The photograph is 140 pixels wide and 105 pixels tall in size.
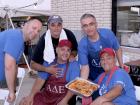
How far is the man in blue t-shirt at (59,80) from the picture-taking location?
424 centimetres

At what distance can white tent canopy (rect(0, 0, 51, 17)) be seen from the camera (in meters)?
11.0

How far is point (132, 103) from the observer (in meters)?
3.63

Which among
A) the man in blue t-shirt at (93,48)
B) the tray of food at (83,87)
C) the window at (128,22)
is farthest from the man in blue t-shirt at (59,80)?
the window at (128,22)

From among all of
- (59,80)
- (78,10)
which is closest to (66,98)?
(59,80)

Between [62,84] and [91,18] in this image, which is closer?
[91,18]

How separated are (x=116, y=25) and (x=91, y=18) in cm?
375

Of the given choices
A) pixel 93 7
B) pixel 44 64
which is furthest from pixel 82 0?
Result: pixel 44 64

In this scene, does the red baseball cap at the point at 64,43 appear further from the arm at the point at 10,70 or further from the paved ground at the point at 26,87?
the paved ground at the point at 26,87

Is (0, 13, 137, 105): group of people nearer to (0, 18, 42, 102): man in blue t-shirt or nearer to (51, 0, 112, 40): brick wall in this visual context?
(0, 18, 42, 102): man in blue t-shirt

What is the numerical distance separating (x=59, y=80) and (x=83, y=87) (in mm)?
616

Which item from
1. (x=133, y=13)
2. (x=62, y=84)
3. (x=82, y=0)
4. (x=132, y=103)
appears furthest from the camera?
(x=82, y=0)

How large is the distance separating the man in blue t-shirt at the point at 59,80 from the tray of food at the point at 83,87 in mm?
350

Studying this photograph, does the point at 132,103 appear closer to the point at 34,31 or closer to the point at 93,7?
the point at 34,31

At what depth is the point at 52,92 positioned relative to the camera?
171 inches
